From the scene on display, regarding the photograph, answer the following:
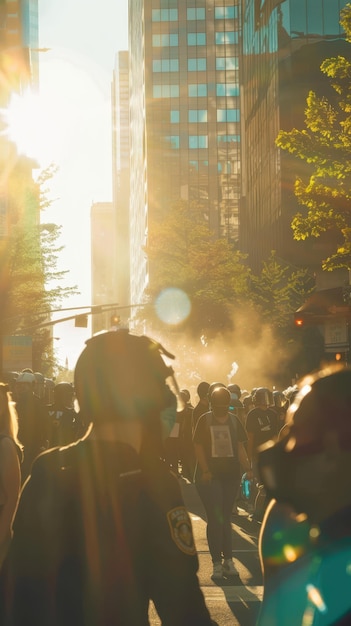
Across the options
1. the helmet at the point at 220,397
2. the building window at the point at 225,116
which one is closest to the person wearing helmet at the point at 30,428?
the helmet at the point at 220,397

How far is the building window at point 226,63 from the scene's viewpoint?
133375 millimetres

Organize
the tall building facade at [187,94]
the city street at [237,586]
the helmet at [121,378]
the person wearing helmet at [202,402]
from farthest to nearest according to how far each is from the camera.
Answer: the tall building facade at [187,94]
the person wearing helmet at [202,402]
the city street at [237,586]
the helmet at [121,378]

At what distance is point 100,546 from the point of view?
9.51 ft

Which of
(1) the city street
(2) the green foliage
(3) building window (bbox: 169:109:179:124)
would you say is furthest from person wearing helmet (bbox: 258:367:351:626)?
(3) building window (bbox: 169:109:179:124)

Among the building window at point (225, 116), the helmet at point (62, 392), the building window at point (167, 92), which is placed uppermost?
the building window at point (167, 92)

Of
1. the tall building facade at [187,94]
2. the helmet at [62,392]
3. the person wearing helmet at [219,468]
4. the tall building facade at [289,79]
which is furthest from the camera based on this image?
the tall building facade at [187,94]

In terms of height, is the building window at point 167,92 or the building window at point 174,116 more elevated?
the building window at point 167,92

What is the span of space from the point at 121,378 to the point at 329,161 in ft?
73.2

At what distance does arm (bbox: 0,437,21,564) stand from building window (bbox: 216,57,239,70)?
430 ft

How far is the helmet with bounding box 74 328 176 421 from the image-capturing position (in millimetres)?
3117

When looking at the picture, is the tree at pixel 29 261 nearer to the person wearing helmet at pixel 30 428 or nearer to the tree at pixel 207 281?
Answer: the tree at pixel 207 281

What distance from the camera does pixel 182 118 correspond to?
133 metres

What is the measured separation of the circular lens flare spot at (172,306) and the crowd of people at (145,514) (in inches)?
2171

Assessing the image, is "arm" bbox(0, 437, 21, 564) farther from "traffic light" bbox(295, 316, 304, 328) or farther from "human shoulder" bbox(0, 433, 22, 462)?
"traffic light" bbox(295, 316, 304, 328)
